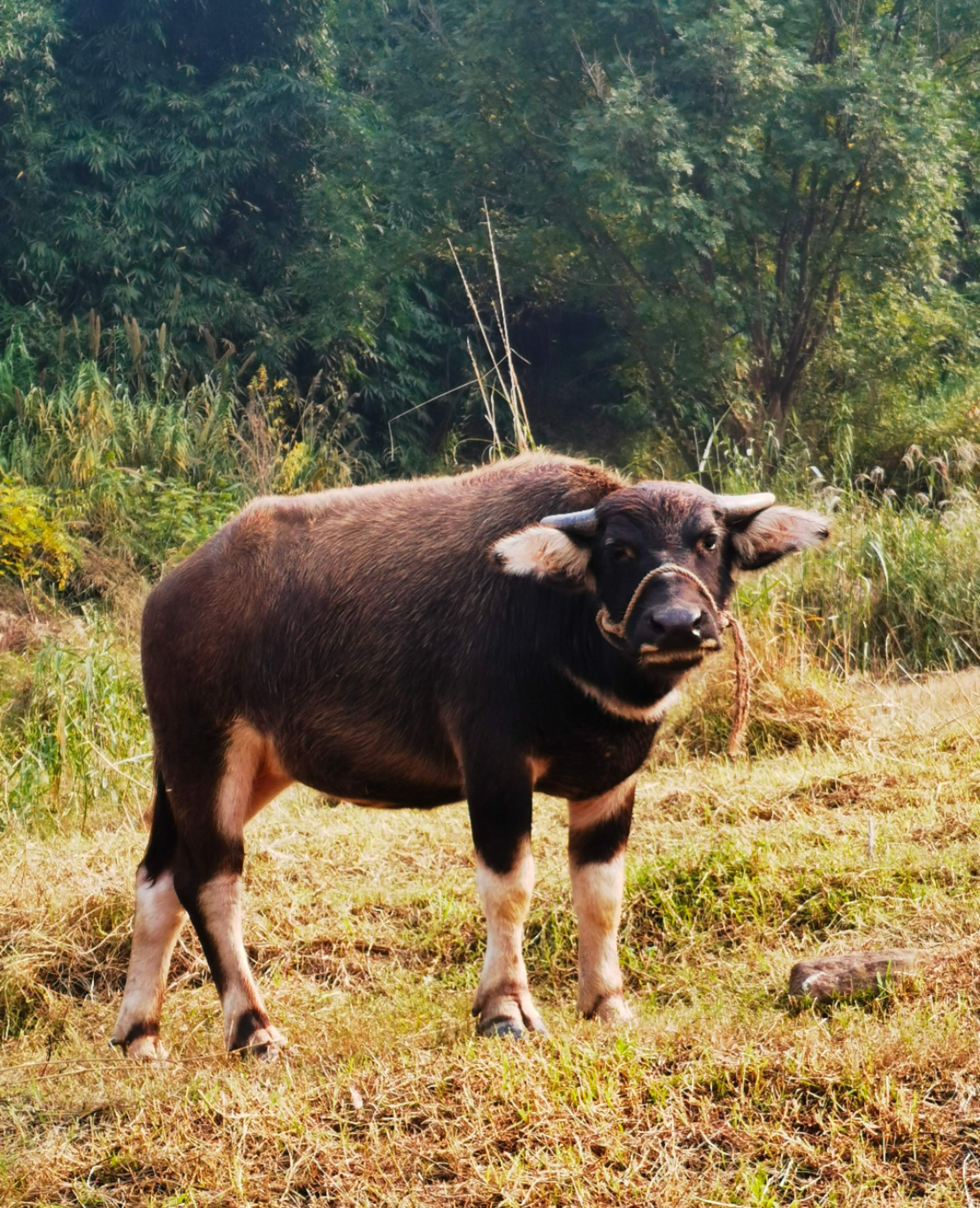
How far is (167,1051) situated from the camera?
448cm

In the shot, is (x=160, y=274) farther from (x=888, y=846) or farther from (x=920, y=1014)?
(x=920, y=1014)

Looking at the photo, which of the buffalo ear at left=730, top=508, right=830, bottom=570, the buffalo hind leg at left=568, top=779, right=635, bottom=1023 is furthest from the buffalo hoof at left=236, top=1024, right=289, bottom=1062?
the buffalo ear at left=730, top=508, right=830, bottom=570

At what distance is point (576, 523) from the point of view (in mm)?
3869

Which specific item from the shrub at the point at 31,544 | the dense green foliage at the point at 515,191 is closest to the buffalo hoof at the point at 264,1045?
the shrub at the point at 31,544

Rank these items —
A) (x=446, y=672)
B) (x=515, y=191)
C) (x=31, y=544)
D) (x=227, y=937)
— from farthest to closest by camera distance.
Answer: (x=515, y=191) → (x=31, y=544) → (x=227, y=937) → (x=446, y=672)

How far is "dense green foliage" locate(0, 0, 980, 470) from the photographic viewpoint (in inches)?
581

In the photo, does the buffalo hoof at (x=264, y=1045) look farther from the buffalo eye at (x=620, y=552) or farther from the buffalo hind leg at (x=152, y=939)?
the buffalo eye at (x=620, y=552)

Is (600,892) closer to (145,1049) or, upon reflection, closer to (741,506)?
(741,506)

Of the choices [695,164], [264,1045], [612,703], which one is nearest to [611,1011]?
[612,703]

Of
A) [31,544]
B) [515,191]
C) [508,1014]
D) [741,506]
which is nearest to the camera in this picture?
[508,1014]

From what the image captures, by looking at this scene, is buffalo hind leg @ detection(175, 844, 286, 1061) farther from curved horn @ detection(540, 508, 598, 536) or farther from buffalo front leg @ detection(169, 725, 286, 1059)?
curved horn @ detection(540, 508, 598, 536)

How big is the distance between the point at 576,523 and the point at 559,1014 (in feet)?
5.07

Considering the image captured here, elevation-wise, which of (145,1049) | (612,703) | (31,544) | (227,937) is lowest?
(31,544)

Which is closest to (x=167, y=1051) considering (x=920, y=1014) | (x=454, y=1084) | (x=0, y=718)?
(x=454, y=1084)
